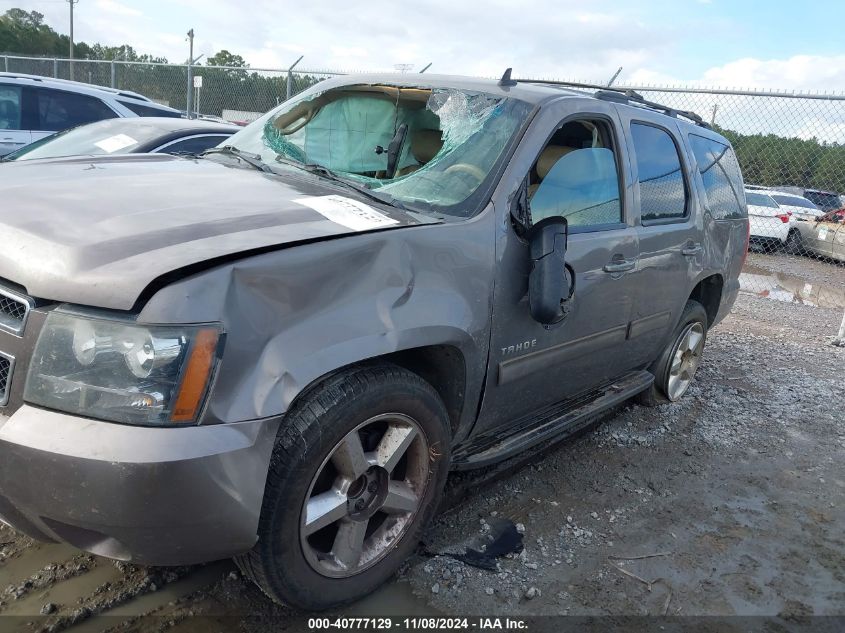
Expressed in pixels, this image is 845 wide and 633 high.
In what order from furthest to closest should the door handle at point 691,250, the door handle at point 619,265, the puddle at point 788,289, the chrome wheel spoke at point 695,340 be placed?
the puddle at point 788,289 < the chrome wheel spoke at point 695,340 < the door handle at point 691,250 < the door handle at point 619,265

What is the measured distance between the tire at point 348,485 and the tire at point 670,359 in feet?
7.70

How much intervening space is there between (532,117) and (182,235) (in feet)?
5.38

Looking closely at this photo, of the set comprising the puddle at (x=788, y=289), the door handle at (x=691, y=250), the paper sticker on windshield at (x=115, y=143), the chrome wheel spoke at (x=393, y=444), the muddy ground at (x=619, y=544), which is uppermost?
the paper sticker on windshield at (x=115, y=143)

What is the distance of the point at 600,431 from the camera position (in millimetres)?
4223

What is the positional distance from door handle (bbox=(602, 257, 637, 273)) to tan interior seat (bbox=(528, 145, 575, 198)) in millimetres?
535

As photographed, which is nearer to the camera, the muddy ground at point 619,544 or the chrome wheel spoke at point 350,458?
the chrome wheel spoke at point 350,458

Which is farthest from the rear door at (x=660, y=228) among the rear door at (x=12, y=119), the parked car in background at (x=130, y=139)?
the rear door at (x=12, y=119)

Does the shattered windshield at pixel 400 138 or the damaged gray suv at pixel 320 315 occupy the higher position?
the shattered windshield at pixel 400 138

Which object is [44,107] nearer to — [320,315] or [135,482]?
[320,315]

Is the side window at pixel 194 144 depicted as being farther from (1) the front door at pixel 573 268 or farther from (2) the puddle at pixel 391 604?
(2) the puddle at pixel 391 604

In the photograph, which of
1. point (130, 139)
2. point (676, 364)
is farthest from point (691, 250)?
point (130, 139)

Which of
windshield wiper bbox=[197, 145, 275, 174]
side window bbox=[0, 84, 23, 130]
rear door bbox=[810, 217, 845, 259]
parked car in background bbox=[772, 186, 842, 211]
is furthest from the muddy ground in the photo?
parked car in background bbox=[772, 186, 842, 211]

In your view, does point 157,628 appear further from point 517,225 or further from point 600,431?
point 600,431

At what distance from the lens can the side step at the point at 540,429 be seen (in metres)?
2.82
